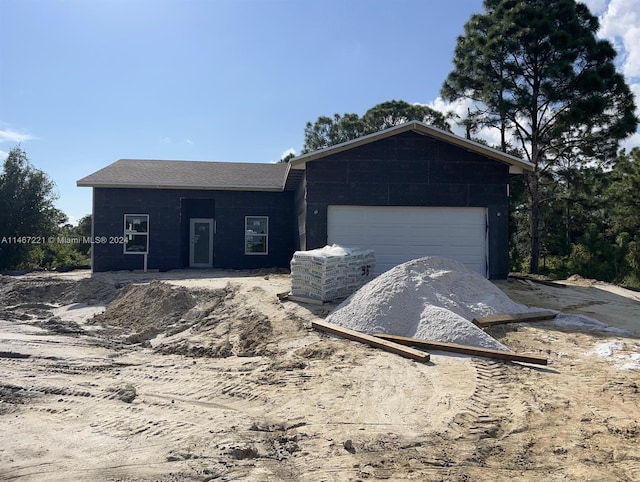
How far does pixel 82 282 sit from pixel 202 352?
794 cm

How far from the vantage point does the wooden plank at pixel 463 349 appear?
20.6 ft

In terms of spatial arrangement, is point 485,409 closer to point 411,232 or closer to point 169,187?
point 411,232

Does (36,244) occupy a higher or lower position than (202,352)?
higher

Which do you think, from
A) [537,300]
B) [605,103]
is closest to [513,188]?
[605,103]

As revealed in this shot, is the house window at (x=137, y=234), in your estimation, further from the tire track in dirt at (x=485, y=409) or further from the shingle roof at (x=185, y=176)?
the tire track in dirt at (x=485, y=409)

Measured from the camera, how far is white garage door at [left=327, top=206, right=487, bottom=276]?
1350 cm

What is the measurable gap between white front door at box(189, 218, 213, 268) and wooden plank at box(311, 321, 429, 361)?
11.1 metres

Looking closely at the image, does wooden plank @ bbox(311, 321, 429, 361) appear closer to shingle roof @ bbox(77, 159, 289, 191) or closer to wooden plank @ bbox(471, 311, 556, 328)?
wooden plank @ bbox(471, 311, 556, 328)

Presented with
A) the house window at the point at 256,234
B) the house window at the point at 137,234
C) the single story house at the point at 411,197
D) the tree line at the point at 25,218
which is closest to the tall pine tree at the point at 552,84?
the single story house at the point at 411,197

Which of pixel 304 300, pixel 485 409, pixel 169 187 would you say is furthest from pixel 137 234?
pixel 485 409

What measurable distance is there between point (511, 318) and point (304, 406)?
5018 mm

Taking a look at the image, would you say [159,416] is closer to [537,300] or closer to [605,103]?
[537,300]

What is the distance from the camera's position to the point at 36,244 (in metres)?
22.4

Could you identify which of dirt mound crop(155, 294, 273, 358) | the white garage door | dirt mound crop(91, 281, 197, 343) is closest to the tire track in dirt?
dirt mound crop(155, 294, 273, 358)
